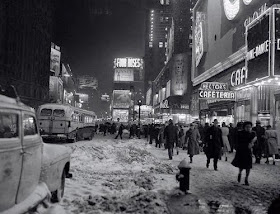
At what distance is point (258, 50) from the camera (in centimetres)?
1866

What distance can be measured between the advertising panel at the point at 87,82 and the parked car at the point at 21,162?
186m

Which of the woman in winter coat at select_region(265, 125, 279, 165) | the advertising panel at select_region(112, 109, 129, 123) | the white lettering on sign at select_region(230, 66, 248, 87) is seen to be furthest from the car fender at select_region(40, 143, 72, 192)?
the advertising panel at select_region(112, 109, 129, 123)

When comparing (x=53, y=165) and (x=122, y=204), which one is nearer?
(x=53, y=165)

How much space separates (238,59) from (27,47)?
47.6m

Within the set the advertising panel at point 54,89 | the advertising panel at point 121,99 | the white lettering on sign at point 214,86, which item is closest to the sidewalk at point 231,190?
the white lettering on sign at point 214,86

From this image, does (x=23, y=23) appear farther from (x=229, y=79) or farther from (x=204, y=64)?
(x=229, y=79)

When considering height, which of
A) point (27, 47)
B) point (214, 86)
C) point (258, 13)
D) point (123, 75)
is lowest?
point (214, 86)

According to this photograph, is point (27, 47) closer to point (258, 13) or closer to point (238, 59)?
point (238, 59)

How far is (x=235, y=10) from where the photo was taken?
30.0 metres

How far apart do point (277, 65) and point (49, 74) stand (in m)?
63.1

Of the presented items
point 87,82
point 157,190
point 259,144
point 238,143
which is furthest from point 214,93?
point 87,82

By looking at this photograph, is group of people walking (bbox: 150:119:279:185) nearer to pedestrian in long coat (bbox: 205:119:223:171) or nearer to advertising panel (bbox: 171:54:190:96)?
pedestrian in long coat (bbox: 205:119:223:171)

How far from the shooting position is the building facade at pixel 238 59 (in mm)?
17781

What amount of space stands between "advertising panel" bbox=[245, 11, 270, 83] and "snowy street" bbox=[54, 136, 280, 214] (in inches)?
273
